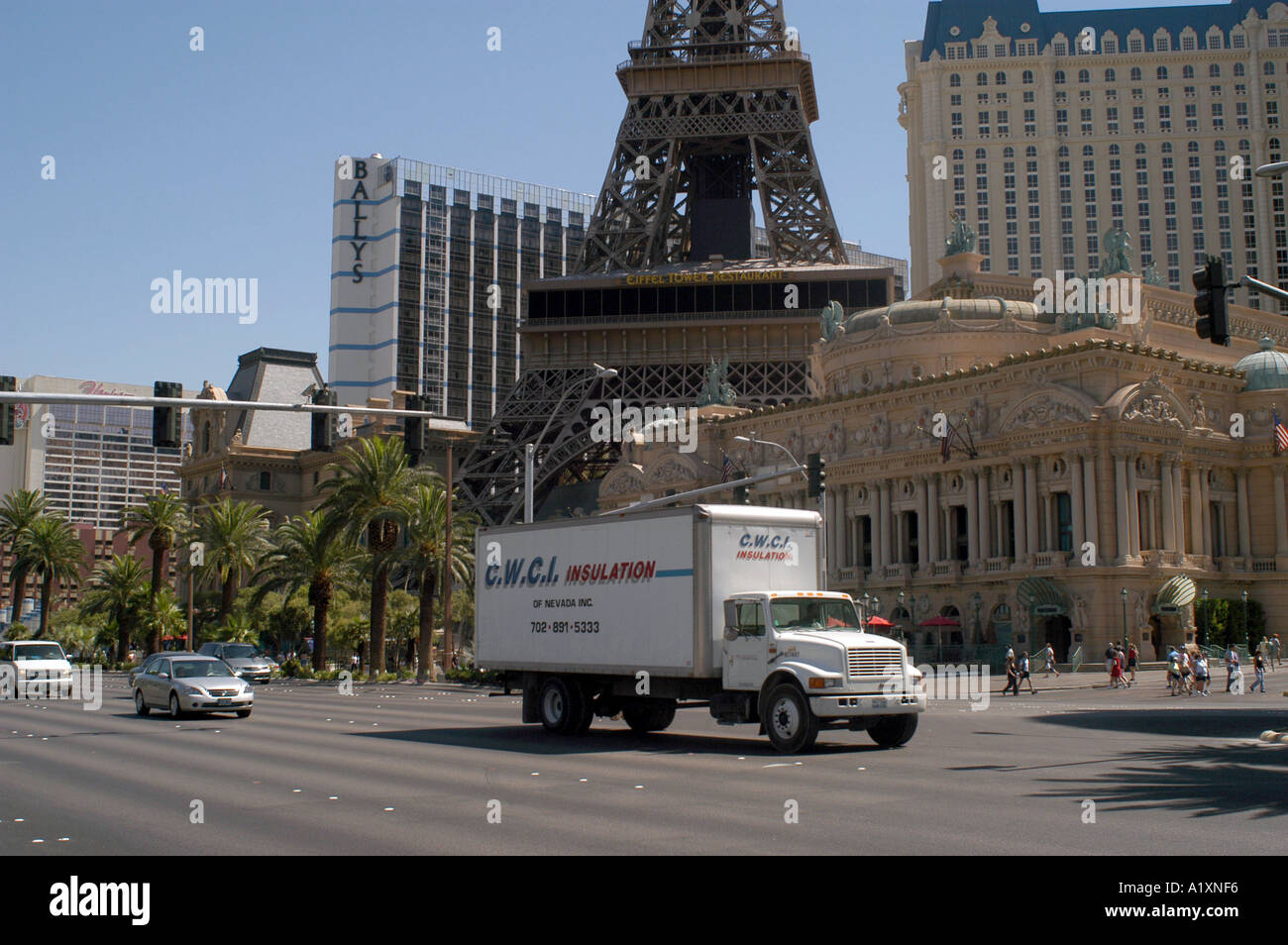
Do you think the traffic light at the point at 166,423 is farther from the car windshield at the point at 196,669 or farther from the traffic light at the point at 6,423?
the car windshield at the point at 196,669

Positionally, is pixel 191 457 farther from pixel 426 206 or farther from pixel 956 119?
pixel 956 119

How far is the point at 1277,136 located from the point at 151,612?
130 metres

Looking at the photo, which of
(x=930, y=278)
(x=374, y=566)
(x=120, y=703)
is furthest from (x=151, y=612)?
(x=930, y=278)

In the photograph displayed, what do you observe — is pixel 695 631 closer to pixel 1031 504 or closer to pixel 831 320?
pixel 1031 504

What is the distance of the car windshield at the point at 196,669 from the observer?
91.6ft

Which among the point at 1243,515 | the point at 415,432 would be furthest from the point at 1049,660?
the point at 415,432

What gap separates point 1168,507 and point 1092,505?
382 centimetres

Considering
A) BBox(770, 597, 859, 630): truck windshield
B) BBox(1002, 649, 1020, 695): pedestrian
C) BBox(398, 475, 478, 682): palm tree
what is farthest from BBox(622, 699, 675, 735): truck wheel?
BBox(398, 475, 478, 682): palm tree

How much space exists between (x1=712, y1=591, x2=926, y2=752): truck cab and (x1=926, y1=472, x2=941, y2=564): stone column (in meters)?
38.6

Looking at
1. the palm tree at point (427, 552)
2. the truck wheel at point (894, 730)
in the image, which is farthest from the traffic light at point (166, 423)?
the palm tree at point (427, 552)

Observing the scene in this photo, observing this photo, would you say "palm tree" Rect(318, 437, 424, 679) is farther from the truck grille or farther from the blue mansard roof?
the blue mansard roof

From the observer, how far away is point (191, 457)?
114 meters

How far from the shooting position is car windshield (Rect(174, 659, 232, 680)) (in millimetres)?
27906

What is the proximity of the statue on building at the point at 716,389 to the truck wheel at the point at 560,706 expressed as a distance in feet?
166
